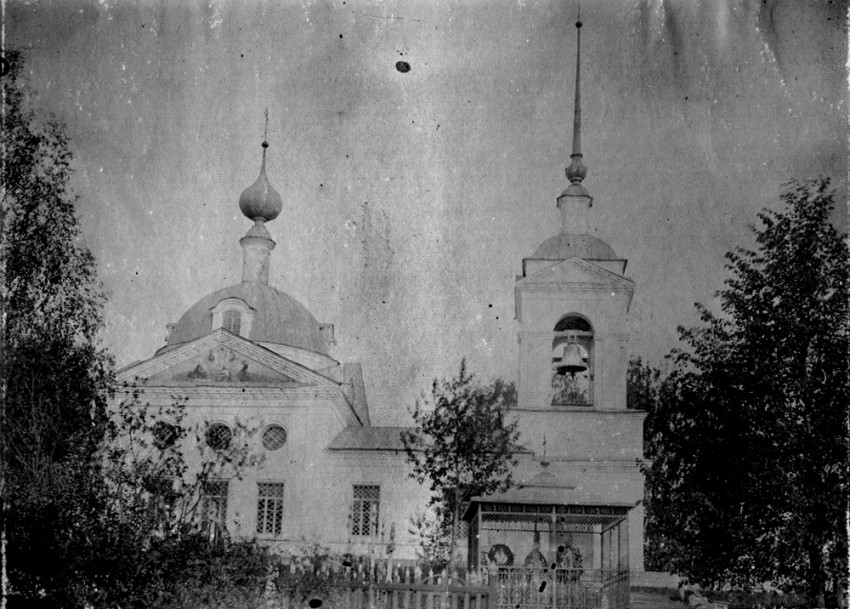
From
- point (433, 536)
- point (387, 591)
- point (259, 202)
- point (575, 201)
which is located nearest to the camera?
point (387, 591)

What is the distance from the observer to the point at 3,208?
1424 centimetres

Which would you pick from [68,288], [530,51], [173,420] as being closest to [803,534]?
[530,51]

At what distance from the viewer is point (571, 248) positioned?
66.3 feet

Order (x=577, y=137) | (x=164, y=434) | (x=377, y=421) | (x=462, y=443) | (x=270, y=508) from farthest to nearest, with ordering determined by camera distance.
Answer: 1. (x=377, y=421)
2. (x=270, y=508)
3. (x=462, y=443)
4. (x=164, y=434)
5. (x=577, y=137)

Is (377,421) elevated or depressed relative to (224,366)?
depressed

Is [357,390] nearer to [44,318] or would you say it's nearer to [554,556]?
[44,318]

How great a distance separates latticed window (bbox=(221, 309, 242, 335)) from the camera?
83.1 feet

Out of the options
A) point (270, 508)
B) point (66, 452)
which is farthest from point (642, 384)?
point (66, 452)

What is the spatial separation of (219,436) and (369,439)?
3720 mm

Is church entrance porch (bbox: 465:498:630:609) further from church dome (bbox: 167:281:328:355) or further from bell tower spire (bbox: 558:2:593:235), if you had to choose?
church dome (bbox: 167:281:328:355)

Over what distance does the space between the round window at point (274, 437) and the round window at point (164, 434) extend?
206 inches

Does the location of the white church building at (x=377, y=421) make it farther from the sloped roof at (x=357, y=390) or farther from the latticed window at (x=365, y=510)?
the sloped roof at (x=357, y=390)

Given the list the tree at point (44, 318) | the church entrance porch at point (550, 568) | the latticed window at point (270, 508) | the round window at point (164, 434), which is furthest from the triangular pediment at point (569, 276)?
the tree at point (44, 318)

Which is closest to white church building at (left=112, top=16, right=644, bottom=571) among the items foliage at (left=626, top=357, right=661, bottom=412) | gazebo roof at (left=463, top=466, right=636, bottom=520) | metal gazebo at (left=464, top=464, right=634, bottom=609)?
foliage at (left=626, top=357, right=661, bottom=412)
